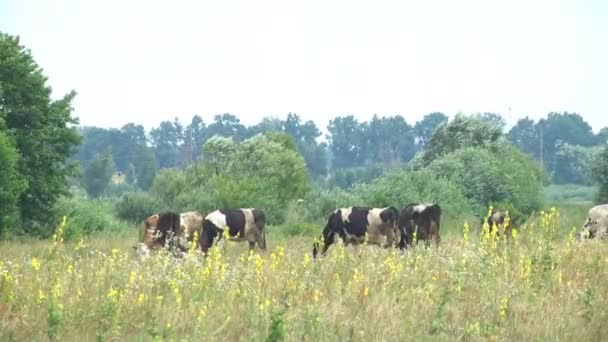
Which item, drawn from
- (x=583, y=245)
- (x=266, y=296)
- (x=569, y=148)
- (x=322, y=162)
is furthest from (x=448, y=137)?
(x=322, y=162)

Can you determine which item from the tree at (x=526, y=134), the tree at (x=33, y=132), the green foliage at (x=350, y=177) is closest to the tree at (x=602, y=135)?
the tree at (x=526, y=134)

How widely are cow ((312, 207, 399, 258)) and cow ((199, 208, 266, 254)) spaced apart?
1962mm

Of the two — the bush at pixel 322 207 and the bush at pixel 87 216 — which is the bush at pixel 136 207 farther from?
the bush at pixel 322 207

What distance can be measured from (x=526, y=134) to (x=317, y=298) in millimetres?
186885

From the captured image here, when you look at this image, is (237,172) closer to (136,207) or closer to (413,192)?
(136,207)

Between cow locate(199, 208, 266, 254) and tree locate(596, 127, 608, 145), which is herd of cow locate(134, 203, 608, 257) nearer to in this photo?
cow locate(199, 208, 266, 254)

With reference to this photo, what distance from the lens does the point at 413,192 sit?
47.0m

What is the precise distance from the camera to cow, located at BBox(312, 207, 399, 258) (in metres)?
21.1

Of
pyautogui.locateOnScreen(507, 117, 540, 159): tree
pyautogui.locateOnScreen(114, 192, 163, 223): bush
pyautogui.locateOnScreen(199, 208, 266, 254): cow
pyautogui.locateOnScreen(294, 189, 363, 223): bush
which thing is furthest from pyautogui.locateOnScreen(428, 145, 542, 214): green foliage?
pyautogui.locateOnScreen(507, 117, 540, 159): tree

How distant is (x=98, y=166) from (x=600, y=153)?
249 ft

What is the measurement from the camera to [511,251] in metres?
11.7

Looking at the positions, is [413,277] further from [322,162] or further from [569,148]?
[322,162]

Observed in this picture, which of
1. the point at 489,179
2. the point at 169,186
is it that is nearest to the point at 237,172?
the point at 169,186

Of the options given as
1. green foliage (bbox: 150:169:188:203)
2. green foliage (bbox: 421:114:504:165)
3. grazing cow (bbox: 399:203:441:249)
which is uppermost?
green foliage (bbox: 421:114:504:165)
